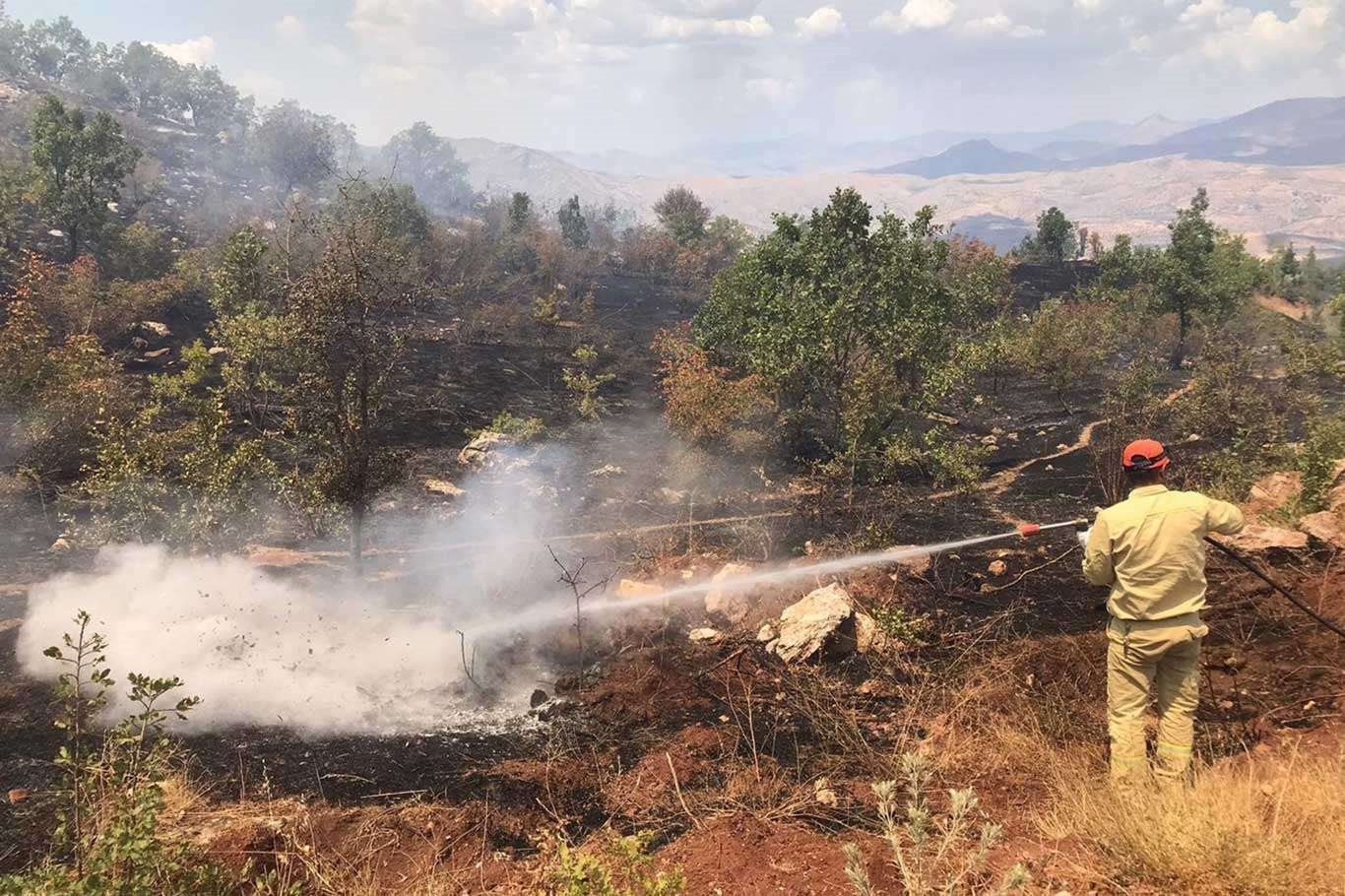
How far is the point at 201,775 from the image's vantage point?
6141 millimetres

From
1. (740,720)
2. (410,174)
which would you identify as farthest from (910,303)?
(410,174)

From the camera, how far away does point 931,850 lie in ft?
13.9

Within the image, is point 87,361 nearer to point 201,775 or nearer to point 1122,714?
point 201,775

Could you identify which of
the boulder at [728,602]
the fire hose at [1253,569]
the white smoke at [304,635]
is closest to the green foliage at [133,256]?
the white smoke at [304,635]

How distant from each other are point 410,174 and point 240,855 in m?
136

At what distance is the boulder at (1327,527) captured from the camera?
692 centimetres

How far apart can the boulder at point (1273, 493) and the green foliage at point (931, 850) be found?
7.83 m

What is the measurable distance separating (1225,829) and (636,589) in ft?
24.4

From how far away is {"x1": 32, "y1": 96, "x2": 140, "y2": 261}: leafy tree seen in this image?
2455 cm

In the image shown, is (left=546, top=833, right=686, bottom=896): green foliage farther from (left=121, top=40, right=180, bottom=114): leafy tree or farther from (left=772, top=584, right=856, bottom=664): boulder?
(left=121, top=40, right=180, bottom=114): leafy tree

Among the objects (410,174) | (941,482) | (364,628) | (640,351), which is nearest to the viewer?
(364,628)

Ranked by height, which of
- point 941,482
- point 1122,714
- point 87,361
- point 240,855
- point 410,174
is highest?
point 410,174

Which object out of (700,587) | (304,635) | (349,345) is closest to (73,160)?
(349,345)

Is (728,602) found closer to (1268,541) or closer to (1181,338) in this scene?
(1268,541)
